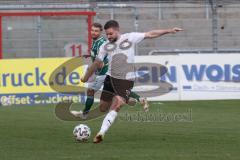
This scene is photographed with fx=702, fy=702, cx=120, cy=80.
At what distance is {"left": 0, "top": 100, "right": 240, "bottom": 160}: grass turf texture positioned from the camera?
10.2m

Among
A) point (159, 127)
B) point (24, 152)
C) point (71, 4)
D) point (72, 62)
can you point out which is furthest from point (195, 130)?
point (71, 4)

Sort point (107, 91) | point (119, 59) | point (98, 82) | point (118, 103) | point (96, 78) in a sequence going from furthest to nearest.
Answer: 1. point (96, 78)
2. point (98, 82)
3. point (107, 91)
4. point (119, 59)
5. point (118, 103)

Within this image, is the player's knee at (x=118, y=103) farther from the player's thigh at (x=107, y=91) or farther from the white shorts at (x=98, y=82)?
the white shorts at (x=98, y=82)

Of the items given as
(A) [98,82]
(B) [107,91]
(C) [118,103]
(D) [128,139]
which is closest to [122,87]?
(C) [118,103]

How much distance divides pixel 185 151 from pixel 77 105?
11.2 metres

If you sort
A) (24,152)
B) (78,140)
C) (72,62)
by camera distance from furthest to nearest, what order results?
(72,62)
(78,140)
(24,152)

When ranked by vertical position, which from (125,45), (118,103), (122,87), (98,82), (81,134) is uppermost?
(125,45)

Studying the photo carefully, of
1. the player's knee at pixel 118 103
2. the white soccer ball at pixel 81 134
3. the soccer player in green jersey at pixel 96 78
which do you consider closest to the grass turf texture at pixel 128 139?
the white soccer ball at pixel 81 134

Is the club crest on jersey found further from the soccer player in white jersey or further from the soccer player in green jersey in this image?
the soccer player in green jersey

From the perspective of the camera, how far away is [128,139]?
1233 cm

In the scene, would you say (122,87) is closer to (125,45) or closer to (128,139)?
(125,45)

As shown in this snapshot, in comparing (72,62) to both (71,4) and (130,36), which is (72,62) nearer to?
(71,4)

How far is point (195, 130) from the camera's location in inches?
547

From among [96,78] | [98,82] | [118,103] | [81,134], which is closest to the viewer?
[81,134]
